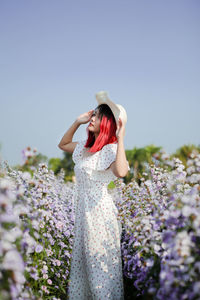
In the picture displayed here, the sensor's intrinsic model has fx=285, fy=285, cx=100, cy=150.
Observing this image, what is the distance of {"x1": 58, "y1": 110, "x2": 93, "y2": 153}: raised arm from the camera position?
2688 mm

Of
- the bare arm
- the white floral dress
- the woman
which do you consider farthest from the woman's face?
the bare arm

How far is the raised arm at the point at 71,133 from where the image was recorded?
269 cm

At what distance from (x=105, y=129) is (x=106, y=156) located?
25 centimetres

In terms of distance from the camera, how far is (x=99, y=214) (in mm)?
2344

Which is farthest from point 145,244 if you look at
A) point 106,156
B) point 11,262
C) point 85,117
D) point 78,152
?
point 85,117

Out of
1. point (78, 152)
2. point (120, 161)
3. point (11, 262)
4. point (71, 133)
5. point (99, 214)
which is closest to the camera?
point (11, 262)

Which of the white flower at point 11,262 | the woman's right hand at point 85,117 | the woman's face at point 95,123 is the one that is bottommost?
the white flower at point 11,262

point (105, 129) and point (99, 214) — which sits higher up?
point (105, 129)

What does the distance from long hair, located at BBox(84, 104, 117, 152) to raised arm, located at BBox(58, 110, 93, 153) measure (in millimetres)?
168

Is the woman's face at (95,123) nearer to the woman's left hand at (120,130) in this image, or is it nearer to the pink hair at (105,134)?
the pink hair at (105,134)

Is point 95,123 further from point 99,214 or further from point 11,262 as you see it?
point 11,262

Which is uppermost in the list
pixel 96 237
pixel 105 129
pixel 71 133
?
pixel 71 133

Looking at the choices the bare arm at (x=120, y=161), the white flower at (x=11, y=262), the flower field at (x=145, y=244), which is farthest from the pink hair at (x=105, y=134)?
the white flower at (x=11, y=262)

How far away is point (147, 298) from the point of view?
150 centimetres
